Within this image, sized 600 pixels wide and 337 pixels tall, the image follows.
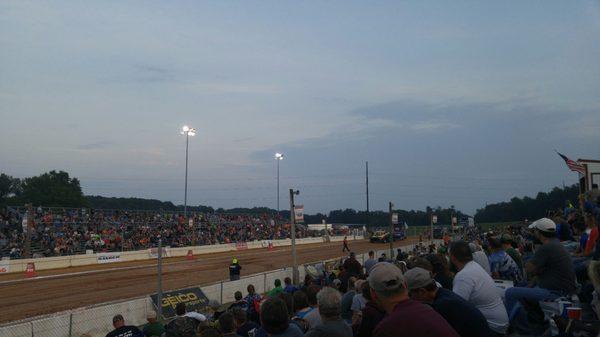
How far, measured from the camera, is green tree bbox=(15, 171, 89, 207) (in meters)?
99.6

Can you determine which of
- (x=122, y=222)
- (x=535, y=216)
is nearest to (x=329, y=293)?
(x=122, y=222)

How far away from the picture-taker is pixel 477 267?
16.8 feet

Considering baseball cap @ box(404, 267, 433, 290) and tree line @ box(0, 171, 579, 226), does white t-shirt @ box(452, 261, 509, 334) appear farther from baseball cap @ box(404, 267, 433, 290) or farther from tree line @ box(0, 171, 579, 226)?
tree line @ box(0, 171, 579, 226)

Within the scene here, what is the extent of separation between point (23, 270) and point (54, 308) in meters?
15.5

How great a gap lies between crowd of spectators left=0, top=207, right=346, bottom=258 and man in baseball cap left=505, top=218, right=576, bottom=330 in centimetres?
3706

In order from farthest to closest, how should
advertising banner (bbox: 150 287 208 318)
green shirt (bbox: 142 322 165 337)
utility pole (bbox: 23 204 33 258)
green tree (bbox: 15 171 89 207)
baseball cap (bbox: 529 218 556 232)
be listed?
green tree (bbox: 15 171 89 207)
utility pole (bbox: 23 204 33 258)
advertising banner (bbox: 150 287 208 318)
green shirt (bbox: 142 322 165 337)
baseball cap (bbox: 529 218 556 232)

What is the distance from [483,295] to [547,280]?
1603 millimetres

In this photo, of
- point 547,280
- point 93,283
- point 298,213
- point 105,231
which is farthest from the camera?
point 105,231

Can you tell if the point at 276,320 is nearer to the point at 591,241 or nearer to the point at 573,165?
the point at 591,241

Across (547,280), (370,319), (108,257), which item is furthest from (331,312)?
(108,257)

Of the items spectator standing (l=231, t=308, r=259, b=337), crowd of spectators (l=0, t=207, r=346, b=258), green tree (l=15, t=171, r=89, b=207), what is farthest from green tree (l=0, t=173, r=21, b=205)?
spectator standing (l=231, t=308, r=259, b=337)

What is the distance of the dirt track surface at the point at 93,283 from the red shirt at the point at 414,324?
62.6 ft

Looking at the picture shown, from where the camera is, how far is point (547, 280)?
20.0 feet

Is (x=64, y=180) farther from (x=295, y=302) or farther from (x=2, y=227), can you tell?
(x=295, y=302)
